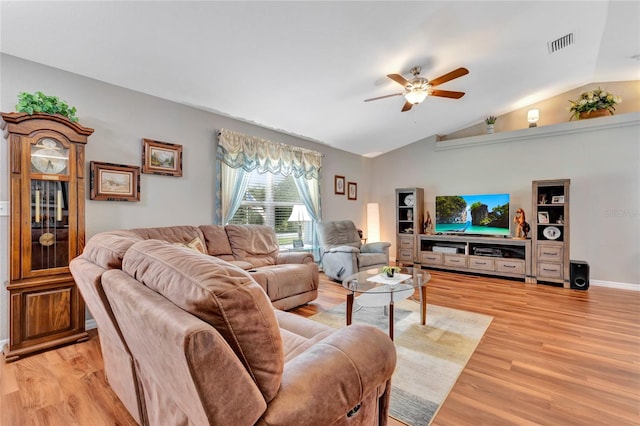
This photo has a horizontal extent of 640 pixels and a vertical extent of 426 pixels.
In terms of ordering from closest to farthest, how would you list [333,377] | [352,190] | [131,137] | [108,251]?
[333,377], [108,251], [131,137], [352,190]

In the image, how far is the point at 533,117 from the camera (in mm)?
4707

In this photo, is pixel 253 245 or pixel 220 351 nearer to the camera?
pixel 220 351

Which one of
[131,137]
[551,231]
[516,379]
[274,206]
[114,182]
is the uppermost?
[131,137]

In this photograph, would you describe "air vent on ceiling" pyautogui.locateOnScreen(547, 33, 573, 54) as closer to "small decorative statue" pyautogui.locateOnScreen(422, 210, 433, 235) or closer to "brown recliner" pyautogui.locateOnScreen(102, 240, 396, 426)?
"small decorative statue" pyautogui.locateOnScreen(422, 210, 433, 235)

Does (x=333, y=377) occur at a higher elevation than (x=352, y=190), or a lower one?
lower

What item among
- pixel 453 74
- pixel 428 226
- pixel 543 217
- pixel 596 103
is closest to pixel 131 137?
pixel 453 74

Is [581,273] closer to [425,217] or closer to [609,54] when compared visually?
[425,217]

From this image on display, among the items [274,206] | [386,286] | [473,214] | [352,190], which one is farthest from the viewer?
[352,190]

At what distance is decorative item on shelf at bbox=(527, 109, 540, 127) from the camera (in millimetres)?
4703

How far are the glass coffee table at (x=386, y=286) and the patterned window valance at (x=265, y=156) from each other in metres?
2.18

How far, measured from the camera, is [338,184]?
5.59m

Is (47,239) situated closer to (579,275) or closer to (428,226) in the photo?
(428,226)

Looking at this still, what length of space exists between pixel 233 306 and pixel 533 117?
5.77 meters

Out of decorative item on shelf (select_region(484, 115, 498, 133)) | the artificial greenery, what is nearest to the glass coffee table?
the artificial greenery
